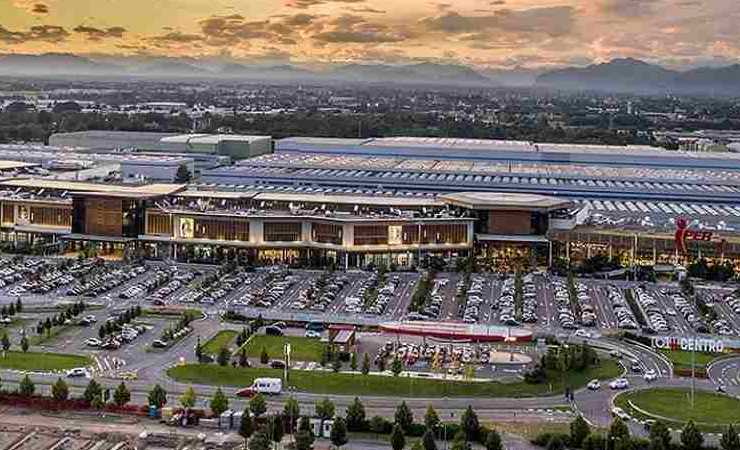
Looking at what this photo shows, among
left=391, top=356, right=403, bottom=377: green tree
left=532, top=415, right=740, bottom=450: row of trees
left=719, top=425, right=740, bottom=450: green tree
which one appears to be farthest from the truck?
left=719, top=425, right=740, bottom=450: green tree

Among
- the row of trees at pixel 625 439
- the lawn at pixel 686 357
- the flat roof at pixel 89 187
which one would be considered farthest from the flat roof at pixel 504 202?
the row of trees at pixel 625 439

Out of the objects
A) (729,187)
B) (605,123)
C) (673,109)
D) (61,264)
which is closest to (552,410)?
(61,264)

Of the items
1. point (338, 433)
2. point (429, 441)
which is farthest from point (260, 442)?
point (429, 441)

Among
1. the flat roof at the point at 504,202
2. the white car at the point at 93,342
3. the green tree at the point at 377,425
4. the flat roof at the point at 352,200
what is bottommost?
the green tree at the point at 377,425

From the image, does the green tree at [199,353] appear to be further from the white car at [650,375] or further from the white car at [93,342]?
the white car at [650,375]

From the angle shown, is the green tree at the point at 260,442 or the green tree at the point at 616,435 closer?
the green tree at the point at 260,442

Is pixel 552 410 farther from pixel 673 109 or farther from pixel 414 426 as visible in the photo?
pixel 673 109

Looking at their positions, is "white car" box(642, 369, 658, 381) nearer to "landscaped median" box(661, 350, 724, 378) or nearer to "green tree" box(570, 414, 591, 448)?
"landscaped median" box(661, 350, 724, 378)
